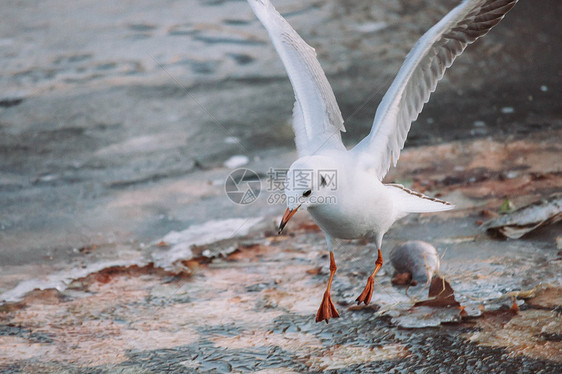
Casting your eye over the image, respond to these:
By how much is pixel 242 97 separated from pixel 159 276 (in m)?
3.34

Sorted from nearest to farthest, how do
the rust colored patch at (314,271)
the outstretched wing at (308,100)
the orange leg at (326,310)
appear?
the orange leg at (326,310) < the outstretched wing at (308,100) < the rust colored patch at (314,271)

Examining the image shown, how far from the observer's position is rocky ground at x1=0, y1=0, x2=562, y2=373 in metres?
3.28

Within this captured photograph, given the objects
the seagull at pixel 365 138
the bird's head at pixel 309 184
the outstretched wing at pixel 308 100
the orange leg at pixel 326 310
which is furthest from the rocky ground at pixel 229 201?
the outstretched wing at pixel 308 100

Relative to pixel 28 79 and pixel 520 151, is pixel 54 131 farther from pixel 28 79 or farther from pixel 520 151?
pixel 520 151

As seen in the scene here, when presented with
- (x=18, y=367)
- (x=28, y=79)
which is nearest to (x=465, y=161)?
(x=18, y=367)

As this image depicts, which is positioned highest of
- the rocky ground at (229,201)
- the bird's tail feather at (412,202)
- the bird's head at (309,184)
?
the bird's head at (309,184)

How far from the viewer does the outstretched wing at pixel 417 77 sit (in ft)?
11.6

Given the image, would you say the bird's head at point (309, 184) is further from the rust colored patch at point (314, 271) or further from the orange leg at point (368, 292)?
the rust colored patch at point (314, 271)

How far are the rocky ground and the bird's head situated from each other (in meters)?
0.68

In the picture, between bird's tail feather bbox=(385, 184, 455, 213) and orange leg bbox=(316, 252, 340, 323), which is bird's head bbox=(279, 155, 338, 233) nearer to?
orange leg bbox=(316, 252, 340, 323)

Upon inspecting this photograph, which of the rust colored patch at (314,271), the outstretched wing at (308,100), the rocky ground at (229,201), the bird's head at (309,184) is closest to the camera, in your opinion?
the bird's head at (309,184)

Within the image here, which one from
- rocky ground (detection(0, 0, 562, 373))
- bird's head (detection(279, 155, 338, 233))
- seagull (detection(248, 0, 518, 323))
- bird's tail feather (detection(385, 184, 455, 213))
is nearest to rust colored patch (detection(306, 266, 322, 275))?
rocky ground (detection(0, 0, 562, 373))

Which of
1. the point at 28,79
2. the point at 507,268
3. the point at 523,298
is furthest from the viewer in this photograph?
the point at 28,79

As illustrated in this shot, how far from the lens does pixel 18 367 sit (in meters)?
3.15
